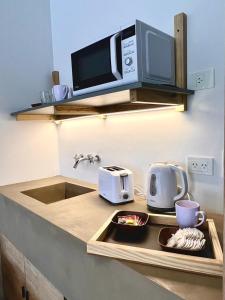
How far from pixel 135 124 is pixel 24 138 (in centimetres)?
105

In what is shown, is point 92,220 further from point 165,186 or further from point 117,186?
point 165,186

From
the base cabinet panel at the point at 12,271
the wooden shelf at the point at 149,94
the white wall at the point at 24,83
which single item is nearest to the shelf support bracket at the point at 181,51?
the wooden shelf at the point at 149,94

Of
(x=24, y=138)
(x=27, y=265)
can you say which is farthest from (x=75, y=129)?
(x=27, y=265)

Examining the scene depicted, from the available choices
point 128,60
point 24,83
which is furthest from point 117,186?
point 24,83

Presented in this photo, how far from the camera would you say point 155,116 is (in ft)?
4.39

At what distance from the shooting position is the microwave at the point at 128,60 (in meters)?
0.93

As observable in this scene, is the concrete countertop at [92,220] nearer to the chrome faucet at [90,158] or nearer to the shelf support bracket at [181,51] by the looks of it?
the chrome faucet at [90,158]

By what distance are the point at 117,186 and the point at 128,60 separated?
674mm

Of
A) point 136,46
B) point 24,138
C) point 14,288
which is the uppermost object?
point 136,46

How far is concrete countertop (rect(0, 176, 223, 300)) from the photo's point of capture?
2.01ft

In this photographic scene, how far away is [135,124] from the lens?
57.5 inches

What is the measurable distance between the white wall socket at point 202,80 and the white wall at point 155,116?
0.08 feet

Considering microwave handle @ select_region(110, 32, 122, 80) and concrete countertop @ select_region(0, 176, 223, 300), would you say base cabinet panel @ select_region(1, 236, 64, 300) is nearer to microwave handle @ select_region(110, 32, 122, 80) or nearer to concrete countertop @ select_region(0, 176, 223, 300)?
concrete countertop @ select_region(0, 176, 223, 300)

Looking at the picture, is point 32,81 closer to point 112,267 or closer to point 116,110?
point 116,110
